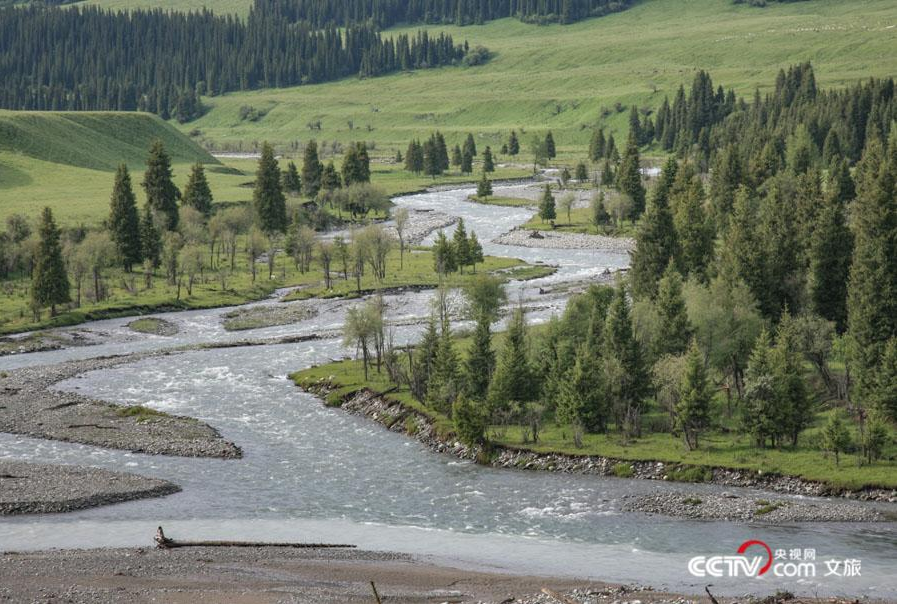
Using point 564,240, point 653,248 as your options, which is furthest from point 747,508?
point 564,240

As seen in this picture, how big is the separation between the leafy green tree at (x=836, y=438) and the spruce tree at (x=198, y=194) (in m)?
131

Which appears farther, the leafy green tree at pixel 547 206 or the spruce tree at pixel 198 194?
the leafy green tree at pixel 547 206

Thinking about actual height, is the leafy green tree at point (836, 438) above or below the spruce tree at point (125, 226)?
below

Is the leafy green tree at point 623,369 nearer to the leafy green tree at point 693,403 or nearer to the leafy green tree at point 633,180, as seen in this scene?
the leafy green tree at point 693,403

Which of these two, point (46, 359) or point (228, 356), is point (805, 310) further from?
point (46, 359)

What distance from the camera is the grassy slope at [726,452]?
7069 cm

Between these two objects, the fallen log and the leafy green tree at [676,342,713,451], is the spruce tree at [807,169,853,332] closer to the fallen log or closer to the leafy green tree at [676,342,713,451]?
the leafy green tree at [676,342,713,451]

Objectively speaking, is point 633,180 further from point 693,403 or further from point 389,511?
point 389,511

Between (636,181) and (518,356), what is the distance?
11085 centimetres

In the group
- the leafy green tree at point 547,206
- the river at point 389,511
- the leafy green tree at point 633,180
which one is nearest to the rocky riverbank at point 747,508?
the river at point 389,511

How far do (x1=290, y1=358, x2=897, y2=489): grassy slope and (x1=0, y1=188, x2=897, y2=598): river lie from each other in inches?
135

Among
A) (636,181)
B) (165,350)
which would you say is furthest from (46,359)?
(636,181)

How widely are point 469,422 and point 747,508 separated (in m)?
21.6

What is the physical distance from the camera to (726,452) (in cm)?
7638
